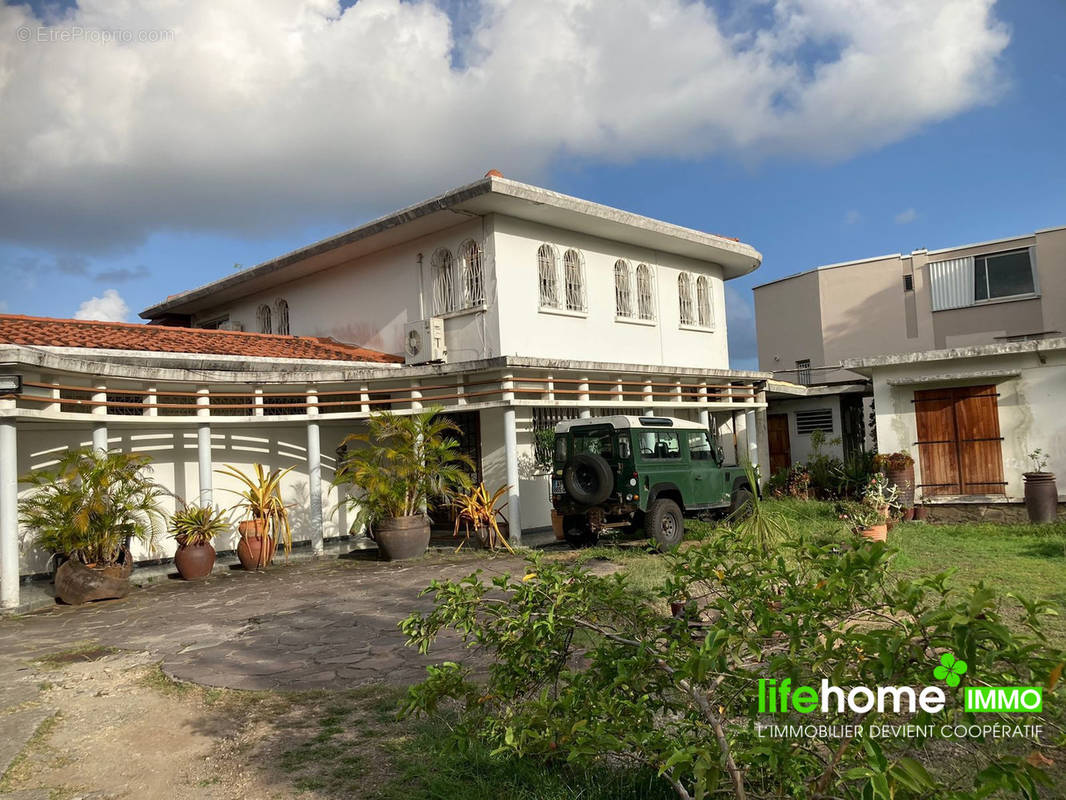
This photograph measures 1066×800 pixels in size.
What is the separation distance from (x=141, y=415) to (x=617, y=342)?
29.6 ft

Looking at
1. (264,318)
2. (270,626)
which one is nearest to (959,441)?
(270,626)

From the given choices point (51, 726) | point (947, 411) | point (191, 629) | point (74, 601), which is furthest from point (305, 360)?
point (947, 411)

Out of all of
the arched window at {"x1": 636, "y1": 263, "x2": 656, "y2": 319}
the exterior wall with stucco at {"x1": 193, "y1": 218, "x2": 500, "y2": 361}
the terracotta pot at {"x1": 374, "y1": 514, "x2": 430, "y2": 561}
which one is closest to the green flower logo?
the terracotta pot at {"x1": 374, "y1": 514, "x2": 430, "y2": 561}

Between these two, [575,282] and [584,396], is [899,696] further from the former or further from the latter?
[575,282]

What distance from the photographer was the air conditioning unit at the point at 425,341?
15.3 m

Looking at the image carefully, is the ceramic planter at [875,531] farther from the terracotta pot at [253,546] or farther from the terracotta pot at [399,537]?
the terracotta pot at [253,546]

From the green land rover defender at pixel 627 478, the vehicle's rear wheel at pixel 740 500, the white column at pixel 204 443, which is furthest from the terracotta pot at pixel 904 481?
the white column at pixel 204 443

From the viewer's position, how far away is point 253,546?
12531 millimetres

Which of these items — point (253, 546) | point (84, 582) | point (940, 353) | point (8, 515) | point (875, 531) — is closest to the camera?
point (8, 515)

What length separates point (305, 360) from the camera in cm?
1473

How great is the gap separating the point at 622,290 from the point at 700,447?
4.93 m

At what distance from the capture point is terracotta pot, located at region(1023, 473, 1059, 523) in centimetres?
1269

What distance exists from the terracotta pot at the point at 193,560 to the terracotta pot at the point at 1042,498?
12.7m

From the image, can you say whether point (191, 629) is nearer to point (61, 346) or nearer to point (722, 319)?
point (61, 346)
